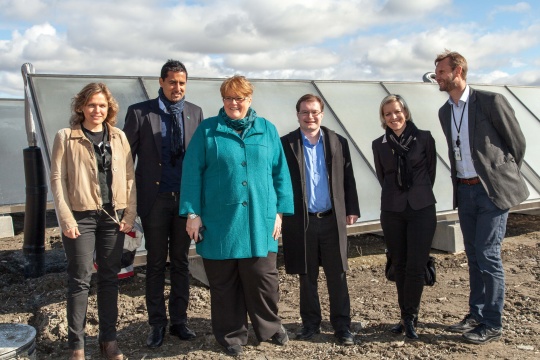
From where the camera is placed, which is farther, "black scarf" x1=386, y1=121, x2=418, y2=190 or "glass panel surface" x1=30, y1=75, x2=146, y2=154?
"glass panel surface" x1=30, y1=75, x2=146, y2=154

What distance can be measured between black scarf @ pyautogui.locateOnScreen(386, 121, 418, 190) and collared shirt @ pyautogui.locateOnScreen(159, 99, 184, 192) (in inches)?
62.0

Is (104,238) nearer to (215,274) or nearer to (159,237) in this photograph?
(159,237)

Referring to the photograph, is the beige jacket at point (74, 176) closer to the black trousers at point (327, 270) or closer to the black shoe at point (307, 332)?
the black trousers at point (327, 270)

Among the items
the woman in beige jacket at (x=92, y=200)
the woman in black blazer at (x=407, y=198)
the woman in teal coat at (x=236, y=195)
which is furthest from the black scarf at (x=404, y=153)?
the woman in beige jacket at (x=92, y=200)

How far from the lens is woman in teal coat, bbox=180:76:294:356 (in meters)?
3.84

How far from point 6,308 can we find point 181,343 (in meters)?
1.98

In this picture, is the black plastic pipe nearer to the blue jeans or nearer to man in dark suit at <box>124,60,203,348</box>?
man in dark suit at <box>124,60,203,348</box>

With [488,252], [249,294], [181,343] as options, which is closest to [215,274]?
[249,294]

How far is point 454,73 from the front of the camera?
4223 mm

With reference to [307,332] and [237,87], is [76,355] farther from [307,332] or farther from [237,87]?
[237,87]

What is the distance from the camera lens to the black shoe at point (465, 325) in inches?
173

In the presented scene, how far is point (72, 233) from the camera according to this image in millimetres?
3639

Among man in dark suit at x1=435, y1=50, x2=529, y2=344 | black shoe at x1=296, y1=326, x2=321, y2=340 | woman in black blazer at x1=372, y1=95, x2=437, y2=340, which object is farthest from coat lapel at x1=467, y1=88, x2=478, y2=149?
black shoe at x1=296, y1=326, x2=321, y2=340

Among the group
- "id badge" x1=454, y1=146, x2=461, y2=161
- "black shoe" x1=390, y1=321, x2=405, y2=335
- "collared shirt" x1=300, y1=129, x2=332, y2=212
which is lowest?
"black shoe" x1=390, y1=321, x2=405, y2=335
